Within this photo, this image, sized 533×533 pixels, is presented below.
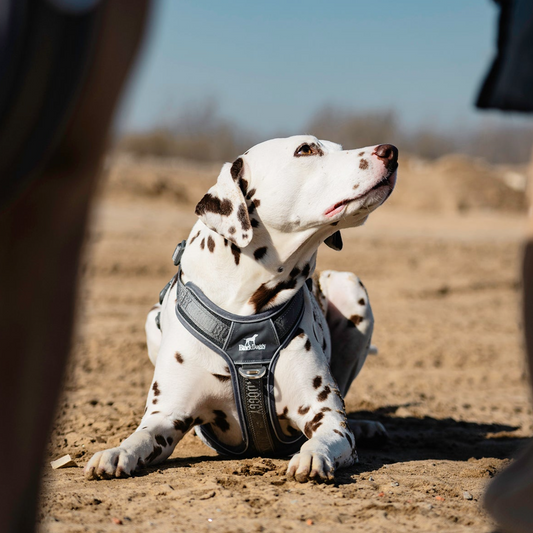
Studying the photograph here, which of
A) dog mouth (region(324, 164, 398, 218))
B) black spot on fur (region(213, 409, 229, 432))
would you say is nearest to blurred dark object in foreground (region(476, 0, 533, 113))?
dog mouth (region(324, 164, 398, 218))

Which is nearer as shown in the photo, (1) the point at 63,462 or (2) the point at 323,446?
(2) the point at 323,446

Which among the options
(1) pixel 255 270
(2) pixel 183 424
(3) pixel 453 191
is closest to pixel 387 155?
(1) pixel 255 270

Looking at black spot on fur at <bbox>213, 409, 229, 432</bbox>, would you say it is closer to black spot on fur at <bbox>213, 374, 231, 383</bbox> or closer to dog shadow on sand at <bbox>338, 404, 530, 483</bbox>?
black spot on fur at <bbox>213, 374, 231, 383</bbox>

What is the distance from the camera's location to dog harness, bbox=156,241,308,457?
3.91m

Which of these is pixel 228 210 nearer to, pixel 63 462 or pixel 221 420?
pixel 221 420

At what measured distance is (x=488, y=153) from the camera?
78.9 m

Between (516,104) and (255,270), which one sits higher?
(516,104)

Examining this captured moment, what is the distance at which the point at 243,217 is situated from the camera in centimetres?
397

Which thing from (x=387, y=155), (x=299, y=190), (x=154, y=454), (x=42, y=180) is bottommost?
(x=154, y=454)

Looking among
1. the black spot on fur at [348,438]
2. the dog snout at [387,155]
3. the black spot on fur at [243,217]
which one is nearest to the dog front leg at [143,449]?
the black spot on fur at [348,438]

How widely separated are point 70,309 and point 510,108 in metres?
1.51

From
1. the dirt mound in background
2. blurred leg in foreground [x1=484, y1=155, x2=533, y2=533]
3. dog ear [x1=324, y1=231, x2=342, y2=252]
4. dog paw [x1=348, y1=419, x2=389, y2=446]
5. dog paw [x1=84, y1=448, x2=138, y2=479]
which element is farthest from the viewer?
the dirt mound in background

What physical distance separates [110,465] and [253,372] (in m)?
0.87

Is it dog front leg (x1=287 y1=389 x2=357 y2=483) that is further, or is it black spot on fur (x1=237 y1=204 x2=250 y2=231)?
black spot on fur (x1=237 y1=204 x2=250 y2=231)
